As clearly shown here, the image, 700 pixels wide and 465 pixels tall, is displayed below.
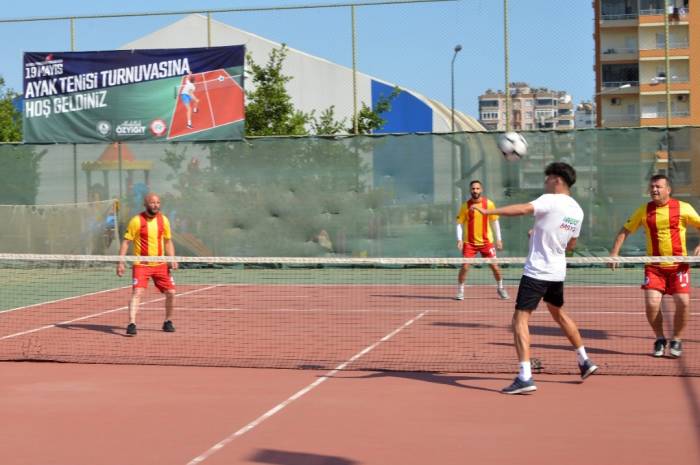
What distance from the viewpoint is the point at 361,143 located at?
1923cm

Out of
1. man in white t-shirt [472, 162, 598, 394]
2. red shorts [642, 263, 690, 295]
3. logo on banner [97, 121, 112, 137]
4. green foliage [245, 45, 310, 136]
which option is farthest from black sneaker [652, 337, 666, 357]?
green foliage [245, 45, 310, 136]

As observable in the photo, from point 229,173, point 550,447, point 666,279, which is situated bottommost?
point 550,447

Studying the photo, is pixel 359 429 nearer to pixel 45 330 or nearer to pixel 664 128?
pixel 45 330

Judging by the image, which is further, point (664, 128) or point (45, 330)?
point (664, 128)

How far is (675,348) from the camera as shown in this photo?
927 centimetres

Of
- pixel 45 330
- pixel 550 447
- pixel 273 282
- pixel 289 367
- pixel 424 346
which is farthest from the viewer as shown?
pixel 273 282

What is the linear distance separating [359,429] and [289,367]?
8.21 ft

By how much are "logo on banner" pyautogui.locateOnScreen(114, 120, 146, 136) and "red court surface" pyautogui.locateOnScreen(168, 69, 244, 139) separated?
0.74 m

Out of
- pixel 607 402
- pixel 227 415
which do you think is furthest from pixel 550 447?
pixel 227 415

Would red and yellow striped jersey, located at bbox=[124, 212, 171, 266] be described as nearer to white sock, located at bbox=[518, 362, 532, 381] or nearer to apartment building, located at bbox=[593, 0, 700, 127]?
white sock, located at bbox=[518, 362, 532, 381]

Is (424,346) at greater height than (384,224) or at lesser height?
lesser

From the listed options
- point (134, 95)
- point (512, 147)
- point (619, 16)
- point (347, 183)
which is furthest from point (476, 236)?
point (619, 16)

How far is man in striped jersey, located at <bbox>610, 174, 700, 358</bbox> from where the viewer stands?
9.31 metres

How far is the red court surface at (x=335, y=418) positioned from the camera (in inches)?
228
